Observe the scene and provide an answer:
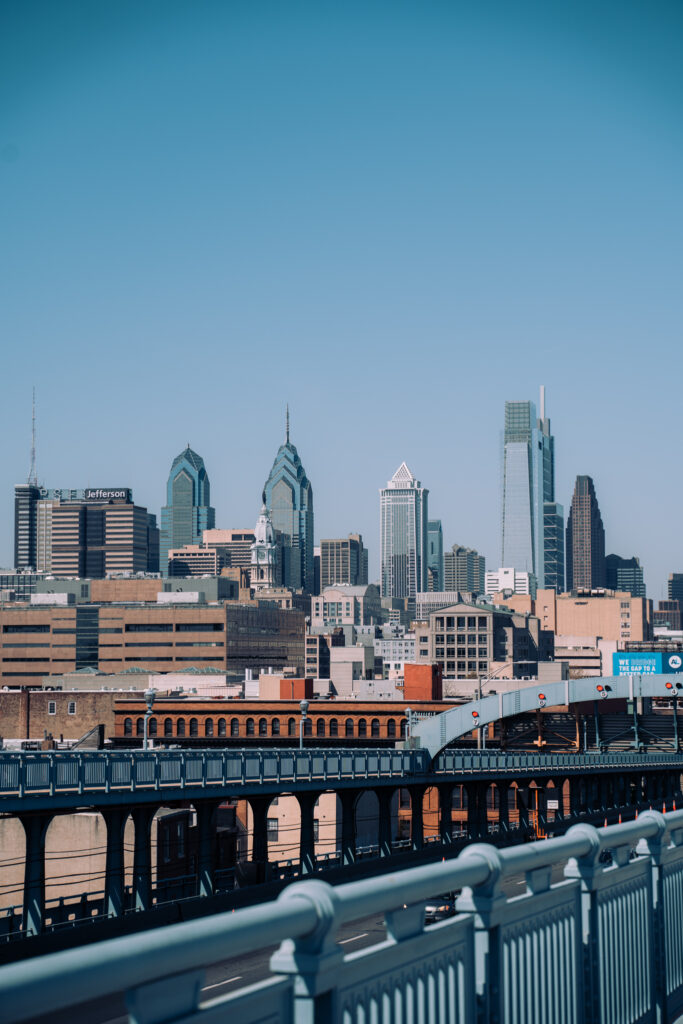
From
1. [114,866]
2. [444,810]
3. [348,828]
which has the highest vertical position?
[114,866]

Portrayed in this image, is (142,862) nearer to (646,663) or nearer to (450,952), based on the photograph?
(450,952)

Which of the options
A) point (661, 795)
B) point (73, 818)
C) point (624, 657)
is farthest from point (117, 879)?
point (661, 795)

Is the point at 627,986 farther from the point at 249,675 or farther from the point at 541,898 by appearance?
the point at 249,675

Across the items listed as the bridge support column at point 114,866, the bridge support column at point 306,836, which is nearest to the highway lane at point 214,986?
the bridge support column at point 114,866

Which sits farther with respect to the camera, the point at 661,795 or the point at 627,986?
the point at 661,795

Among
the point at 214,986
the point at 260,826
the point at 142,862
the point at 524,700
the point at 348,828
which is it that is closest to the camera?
the point at 214,986

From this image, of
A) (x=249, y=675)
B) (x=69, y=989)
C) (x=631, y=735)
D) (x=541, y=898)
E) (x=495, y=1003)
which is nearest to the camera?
(x=69, y=989)

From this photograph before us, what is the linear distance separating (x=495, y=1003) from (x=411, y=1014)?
110 centimetres

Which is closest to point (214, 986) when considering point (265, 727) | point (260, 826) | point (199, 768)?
point (199, 768)

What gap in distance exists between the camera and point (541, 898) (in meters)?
8.23

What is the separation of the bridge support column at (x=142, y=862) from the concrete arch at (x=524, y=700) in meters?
22.1

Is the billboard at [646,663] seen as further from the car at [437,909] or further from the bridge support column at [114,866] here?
the bridge support column at [114,866]

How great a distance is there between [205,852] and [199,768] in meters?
2.99

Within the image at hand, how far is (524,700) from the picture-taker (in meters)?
74.9
